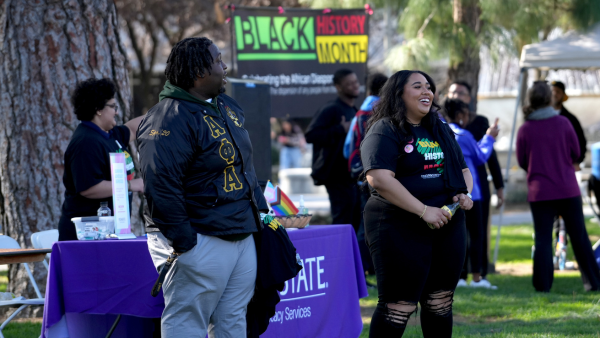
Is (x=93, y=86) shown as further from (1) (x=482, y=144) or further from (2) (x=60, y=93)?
(1) (x=482, y=144)

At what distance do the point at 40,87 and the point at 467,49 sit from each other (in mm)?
5286

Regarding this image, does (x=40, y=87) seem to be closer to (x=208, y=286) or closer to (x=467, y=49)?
(x=208, y=286)

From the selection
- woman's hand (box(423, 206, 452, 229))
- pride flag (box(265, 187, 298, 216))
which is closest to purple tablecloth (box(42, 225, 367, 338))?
pride flag (box(265, 187, 298, 216))

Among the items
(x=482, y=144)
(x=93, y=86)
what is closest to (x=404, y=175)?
(x=93, y=86)

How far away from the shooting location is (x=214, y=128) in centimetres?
284

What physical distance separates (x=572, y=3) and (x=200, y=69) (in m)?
7.06

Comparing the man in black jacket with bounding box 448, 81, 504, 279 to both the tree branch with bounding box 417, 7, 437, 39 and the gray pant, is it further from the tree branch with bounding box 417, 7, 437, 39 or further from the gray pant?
the gray pant

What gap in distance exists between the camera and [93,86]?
4.30 m

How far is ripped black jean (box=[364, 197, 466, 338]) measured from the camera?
3475 millimetres

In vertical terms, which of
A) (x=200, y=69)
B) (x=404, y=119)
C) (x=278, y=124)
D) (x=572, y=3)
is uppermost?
(x=572, y=3)

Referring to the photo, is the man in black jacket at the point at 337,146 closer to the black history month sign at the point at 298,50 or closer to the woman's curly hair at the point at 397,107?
the black history month sign at the point at 298,50

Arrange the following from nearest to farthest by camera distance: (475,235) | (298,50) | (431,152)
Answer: (431,152)
(475,235)
(298,50)

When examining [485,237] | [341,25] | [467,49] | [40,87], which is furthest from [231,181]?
[467,49]

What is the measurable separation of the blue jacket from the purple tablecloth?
214 cm
